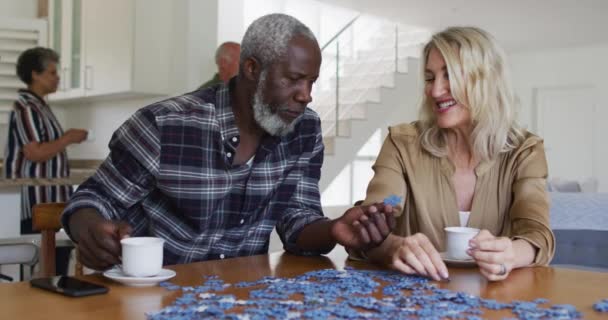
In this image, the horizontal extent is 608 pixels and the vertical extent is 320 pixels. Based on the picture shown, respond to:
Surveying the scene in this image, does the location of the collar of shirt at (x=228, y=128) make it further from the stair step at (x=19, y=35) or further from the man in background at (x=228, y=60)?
the stair step at (x=19, y=35)

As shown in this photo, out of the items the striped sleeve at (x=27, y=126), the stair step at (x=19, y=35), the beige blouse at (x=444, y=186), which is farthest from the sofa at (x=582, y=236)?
the stair step at (x=19, y=35)

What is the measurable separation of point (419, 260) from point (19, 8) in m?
6.17

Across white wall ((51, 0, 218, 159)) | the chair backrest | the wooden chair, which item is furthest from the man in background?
the wooden chair

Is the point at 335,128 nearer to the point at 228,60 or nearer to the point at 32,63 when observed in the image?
the point at 228,60

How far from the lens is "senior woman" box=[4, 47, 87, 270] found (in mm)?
4168

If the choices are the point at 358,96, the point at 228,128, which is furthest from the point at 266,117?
the point at 358,96

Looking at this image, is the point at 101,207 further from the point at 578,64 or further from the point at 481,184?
the point at 578,64

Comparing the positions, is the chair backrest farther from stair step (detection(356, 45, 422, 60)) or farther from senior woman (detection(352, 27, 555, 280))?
stair step (detection(356, 45, 422, 60))

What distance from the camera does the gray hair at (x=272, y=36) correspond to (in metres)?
1.80

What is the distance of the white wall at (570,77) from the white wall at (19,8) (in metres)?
7.07

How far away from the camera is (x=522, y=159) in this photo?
6.44 feet

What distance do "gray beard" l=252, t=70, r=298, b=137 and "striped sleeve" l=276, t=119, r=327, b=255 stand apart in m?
0.16

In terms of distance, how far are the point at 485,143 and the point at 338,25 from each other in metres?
8.69

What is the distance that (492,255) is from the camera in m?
1.45
